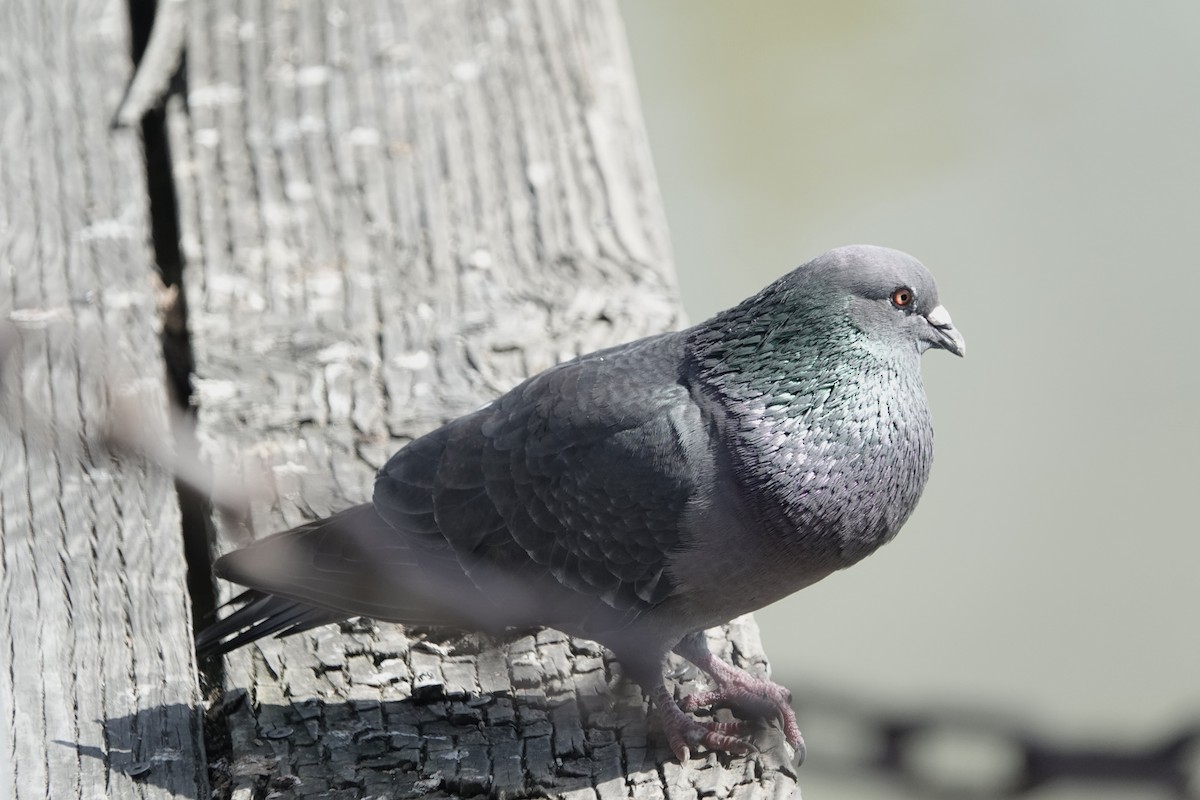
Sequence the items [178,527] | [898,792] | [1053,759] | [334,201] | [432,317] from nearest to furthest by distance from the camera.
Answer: [1053,759]
[178,527]
[898,792]
[432,317]
[334,201]

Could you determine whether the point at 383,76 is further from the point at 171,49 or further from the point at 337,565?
the point at 337,565

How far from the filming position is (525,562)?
9.80ft

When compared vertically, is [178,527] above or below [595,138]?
below

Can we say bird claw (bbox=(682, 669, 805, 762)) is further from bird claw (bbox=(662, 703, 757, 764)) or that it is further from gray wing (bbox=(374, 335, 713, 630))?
gray wing (bbox=(374, 335, 713, 630))

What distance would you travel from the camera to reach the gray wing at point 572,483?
280cm

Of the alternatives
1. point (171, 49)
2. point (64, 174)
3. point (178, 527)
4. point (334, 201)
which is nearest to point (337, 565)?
point (178, 527)

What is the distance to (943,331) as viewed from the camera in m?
3.10

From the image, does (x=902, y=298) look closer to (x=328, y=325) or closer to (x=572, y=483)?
(x=572, y=483)

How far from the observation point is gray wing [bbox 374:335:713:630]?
2799 millimetres

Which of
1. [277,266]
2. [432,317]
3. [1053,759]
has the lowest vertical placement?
[1053,759]

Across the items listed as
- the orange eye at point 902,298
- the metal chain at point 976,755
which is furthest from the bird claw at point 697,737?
the orange eye at point 902,298

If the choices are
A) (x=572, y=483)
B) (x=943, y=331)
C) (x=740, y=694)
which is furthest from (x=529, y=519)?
(x=943, y=331)

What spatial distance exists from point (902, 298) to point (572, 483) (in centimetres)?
79

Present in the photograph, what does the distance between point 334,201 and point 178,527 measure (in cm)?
104
